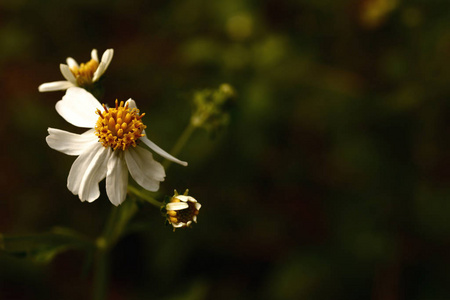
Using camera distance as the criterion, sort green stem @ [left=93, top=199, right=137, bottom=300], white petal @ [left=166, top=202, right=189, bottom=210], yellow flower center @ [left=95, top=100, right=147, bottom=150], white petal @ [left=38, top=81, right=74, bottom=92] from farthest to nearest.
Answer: green stem @ [left=93, top=199, right=137, bottom=300] < white petal @ [left=38, top=81, right=74, bottom=92] < yellow flower center @ [left=95, top=100, right=147, bottom=150] < white petal @ [left=166, top=202, right=189, bottom=210]

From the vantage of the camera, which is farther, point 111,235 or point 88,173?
point 111,235

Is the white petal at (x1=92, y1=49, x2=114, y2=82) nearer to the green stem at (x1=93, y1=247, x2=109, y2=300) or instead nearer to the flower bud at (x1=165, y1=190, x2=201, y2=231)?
the flower bud at (x1=165, y1=190, x2=201, y2=231)

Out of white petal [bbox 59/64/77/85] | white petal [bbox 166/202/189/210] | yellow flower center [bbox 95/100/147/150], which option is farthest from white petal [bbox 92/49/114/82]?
white petal [bbox 166/202/189/210]

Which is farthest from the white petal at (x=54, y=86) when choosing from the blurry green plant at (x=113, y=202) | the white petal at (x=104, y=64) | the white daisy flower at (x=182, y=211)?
the white daisy flower at (x=182, y=211)

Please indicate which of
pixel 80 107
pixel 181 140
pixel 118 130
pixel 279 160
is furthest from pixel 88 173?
pixel 279 160

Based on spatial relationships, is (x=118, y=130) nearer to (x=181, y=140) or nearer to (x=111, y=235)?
(x=111, y=235)
